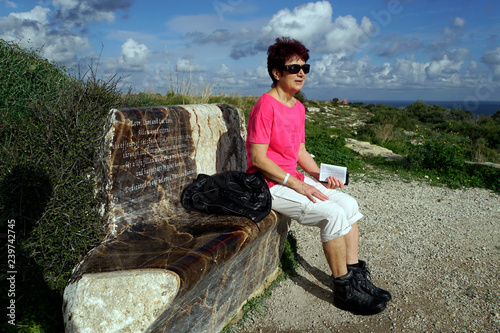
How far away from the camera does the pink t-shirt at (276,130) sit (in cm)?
289

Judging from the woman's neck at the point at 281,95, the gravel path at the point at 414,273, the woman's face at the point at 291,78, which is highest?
the woman's face at the point at 291,78

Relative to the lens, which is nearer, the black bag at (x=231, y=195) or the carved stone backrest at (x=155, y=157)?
the carved stone backrest at (x=155, y=157)

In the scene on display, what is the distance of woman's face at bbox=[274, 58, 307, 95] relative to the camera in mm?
3000

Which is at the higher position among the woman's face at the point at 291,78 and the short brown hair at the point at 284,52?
the short brown hair at the point at 284,52

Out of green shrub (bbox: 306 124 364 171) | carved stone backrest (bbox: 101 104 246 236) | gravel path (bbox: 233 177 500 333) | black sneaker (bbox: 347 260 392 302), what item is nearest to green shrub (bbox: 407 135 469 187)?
green shrub (bbox: 306 124 364 171)

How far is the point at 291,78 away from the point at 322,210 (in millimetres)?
1139

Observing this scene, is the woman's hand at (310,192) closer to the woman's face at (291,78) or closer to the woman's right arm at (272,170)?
the woman's right arm at (272,170)

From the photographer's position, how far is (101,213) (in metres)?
2.49

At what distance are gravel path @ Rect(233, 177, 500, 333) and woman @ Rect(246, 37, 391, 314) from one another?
25cm

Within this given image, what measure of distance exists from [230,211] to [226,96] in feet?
32.6

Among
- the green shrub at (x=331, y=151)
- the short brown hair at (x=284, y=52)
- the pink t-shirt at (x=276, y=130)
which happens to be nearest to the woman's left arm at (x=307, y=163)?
the pink t-shirt at (x=276, y=130)

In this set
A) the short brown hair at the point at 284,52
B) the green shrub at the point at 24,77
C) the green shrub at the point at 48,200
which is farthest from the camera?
the green shrub at the point at 24,77

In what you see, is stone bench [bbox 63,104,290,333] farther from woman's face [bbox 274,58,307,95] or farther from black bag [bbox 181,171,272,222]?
woman's face [bbox 274,58,307,95]

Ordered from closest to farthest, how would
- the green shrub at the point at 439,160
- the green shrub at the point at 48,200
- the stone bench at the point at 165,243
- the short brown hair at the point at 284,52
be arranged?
the stone bench at the point at 165,243 → the green shrub at the point at 48,200 → the short brown hair at the point at 284,52 → the green shrub at the point at 439,160
